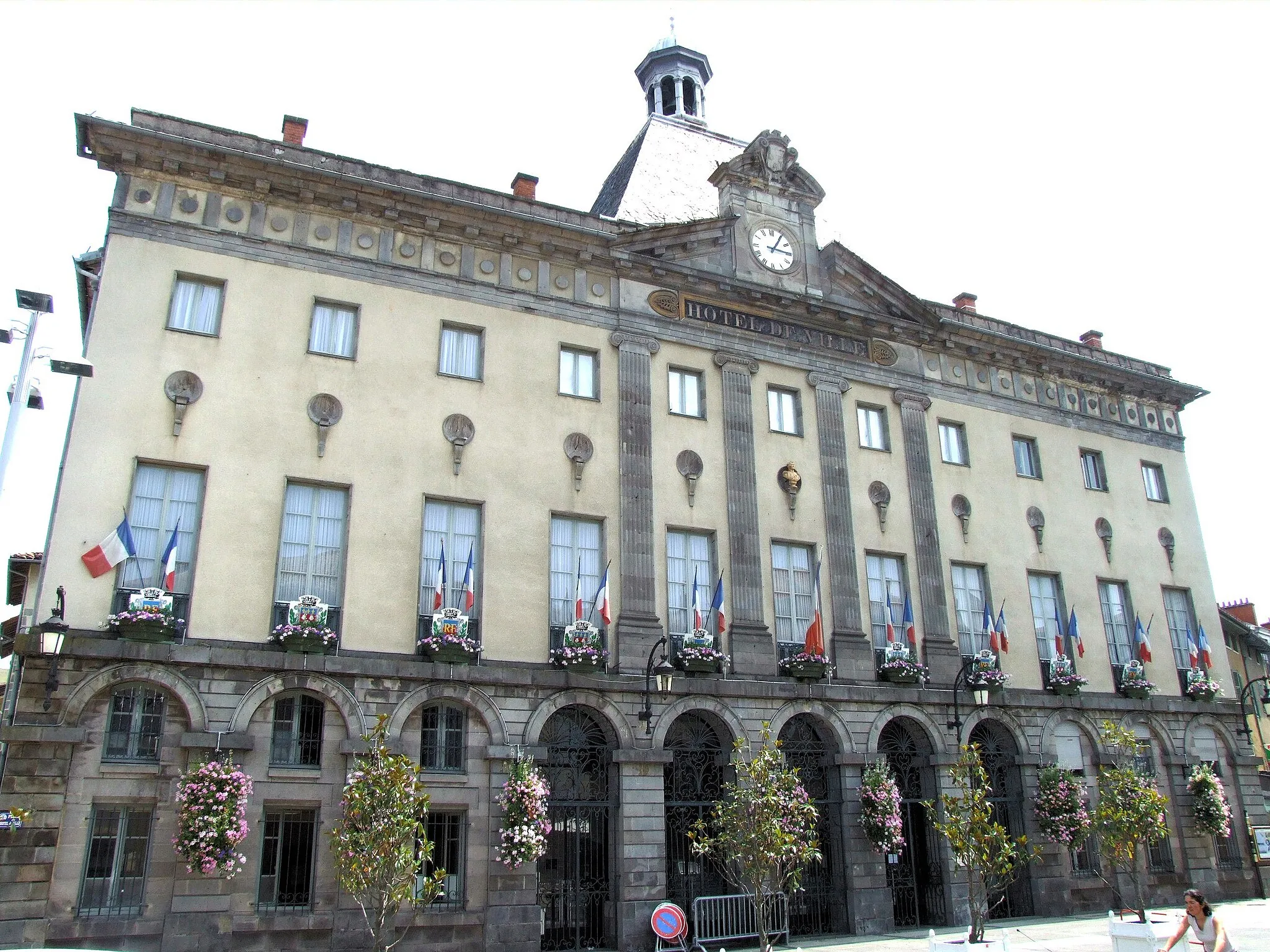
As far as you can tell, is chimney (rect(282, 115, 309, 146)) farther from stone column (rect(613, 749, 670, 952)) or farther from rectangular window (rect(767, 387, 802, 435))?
stone column (rect(613, 749, 670, 952))

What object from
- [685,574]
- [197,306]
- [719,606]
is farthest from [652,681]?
[197,306]

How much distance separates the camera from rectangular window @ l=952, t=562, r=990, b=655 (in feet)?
88.5

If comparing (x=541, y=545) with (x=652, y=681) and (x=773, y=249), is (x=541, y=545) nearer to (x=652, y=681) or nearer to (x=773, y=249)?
(x=652, y=681)

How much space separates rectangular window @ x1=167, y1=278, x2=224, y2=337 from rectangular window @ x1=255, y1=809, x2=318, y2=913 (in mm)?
9422

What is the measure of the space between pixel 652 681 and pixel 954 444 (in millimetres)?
12015

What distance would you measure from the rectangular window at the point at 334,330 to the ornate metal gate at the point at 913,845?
48.8ft

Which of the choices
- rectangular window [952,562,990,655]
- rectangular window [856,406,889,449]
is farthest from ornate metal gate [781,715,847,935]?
rectangular window [856,406,889,449]

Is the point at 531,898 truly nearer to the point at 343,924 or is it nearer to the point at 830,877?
the point at 343,924

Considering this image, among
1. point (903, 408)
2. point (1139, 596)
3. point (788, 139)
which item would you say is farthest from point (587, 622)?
point (1139, 596)

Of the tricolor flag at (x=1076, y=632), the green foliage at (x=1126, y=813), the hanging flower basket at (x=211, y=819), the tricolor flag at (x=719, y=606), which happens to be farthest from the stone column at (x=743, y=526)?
the hanging flower basket at (x=211, y=819)

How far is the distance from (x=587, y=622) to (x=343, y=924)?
7.28 m

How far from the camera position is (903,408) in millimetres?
28188

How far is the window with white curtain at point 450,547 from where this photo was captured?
21281 millimetres

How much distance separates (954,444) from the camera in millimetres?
28953
